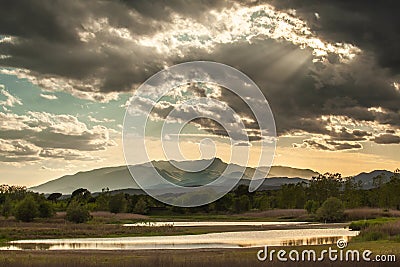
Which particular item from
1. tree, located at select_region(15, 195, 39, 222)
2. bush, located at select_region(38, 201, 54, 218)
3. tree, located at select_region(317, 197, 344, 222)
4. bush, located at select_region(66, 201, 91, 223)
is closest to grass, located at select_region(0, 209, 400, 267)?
bush, located at select_region(38, 201, 54, 218)

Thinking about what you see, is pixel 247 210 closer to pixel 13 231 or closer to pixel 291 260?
pixel 13 231

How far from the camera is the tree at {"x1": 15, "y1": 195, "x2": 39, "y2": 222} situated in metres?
90.0

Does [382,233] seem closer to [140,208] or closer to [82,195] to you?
[140,208]

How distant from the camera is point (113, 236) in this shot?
6644 centimetres

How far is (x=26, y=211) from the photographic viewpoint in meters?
90.2

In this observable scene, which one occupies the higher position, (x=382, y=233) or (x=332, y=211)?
(x=332, y=211)

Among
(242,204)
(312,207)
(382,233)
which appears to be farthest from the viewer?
(242,204)

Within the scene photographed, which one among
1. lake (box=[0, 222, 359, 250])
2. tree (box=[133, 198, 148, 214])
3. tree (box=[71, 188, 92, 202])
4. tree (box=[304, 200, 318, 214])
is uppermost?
tree (box=[71, 188, 92, 202])

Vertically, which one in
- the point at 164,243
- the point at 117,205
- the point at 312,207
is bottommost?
the point at 164,243

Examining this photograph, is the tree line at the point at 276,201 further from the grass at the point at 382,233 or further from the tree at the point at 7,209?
the grass at the point at 382,233

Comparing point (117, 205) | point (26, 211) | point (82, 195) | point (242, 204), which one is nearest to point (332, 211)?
point (242, 204)

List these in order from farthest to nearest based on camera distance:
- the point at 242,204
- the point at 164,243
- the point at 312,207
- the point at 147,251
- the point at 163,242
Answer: the point at 242,204
the point at 312,207
the point at 163,242
the point at 164,243
the point at 147,251

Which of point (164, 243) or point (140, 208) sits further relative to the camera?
point (140, 208)

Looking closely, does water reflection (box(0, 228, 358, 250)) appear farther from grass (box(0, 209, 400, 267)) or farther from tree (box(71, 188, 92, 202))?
tree (box(71, 188, 92, 202))
